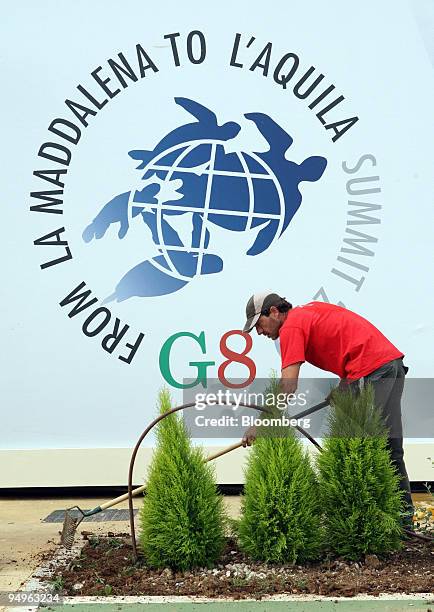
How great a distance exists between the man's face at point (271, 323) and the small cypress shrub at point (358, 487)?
82 centimetres

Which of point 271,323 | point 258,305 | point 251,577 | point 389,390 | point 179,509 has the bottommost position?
point 251,577

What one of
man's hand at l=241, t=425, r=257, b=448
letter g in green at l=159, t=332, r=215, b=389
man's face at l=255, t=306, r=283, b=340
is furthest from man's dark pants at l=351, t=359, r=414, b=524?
letter g in green at l=159, t=332, r=215, b=389

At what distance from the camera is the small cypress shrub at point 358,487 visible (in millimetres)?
5215

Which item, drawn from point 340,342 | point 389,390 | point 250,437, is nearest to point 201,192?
point 340,342

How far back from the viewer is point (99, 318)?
770 cm

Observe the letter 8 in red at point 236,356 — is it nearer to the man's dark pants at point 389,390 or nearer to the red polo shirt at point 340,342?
the red polo shirt at point 340,342

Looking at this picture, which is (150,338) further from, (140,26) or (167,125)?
(140,26)

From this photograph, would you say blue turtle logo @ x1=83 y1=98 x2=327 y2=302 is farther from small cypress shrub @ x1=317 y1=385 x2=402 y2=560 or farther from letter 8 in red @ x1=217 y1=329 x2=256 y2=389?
small cypress shrub @ x1=317 y1=385 x2=402 y2=560

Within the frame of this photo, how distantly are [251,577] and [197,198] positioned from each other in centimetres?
339

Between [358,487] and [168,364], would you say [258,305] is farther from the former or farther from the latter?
[168,364]

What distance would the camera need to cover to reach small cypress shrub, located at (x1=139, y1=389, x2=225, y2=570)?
5.20 metres

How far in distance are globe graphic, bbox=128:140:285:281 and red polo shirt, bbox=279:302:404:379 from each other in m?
1.82

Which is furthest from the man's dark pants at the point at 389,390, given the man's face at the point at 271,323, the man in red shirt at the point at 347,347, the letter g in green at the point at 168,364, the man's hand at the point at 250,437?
the letter g in green at the point at 168,364

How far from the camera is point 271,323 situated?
5.98 meters
